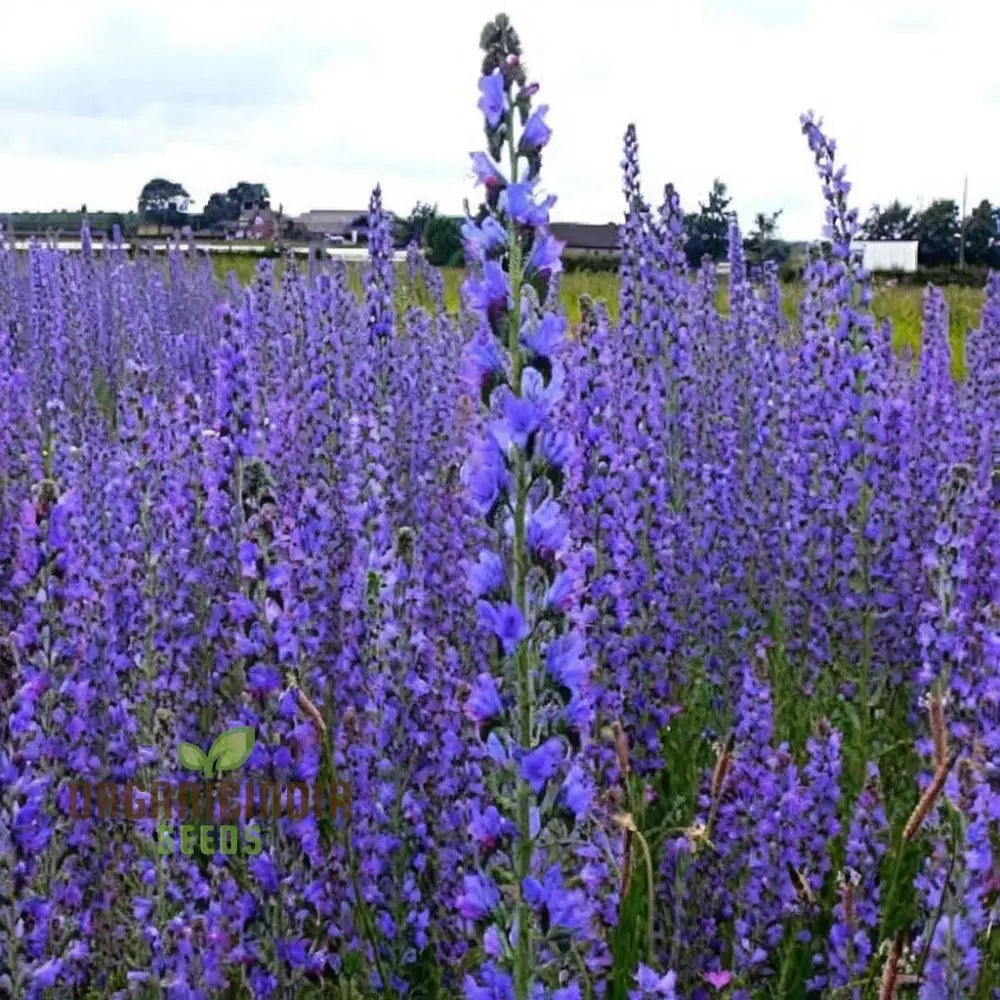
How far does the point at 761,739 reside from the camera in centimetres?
358

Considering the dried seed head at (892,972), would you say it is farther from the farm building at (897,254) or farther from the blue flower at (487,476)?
the farm building at (897,254)

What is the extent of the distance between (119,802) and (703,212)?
12.1 m

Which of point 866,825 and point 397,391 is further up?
point 397,391

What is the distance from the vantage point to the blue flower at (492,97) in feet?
5.90

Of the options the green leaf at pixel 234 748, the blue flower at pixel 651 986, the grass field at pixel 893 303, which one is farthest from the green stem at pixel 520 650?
the grass field at pixel 893 303

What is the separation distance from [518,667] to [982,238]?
124 feet

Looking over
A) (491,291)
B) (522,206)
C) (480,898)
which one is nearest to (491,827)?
(480,898)

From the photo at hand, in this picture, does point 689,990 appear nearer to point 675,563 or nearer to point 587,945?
point 587,945

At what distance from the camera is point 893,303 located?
19.8 meters

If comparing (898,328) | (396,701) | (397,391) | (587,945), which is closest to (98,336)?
(397,391)

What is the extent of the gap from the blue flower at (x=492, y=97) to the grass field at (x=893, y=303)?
13.0m

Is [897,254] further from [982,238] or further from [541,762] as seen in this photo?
[541,762]

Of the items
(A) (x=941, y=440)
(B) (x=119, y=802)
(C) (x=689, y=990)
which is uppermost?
(A) (x=941, y=440)

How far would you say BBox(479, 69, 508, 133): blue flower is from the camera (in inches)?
70.9
